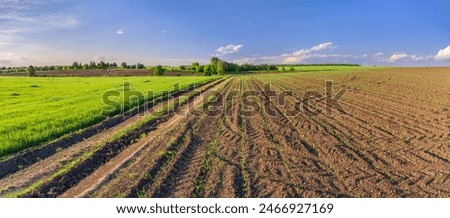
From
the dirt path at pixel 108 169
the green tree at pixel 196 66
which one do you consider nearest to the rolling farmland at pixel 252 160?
the dirt path at pixel 108 169

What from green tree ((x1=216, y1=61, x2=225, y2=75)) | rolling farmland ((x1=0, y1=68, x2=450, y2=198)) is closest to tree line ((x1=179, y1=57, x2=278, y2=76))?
green tree ((x1=216, y1=61, x2=225, y2=75))

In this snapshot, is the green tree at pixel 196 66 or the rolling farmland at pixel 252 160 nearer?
the rolling farmland at pixel 252 160

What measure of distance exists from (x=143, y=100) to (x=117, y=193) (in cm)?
1924

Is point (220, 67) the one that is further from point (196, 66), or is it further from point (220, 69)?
point (196, 66)

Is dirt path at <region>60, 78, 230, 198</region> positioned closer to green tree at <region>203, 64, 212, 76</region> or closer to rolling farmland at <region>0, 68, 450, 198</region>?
rolling farmland at <region>0, 68, 450, 198</region>

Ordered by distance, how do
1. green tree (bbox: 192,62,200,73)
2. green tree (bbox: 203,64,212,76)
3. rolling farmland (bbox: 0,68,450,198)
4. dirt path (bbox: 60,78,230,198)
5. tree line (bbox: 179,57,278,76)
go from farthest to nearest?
green tree (bbox: 192,62,200,73) < tree line (bbox: 179,57,278,76) < green tree (bbox: 203,64,212,76) < dirt path (bbox: 60,78,230,198) < rolling farmland (bbox: 0,68,450,198)

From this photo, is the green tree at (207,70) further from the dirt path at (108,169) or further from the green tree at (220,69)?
the dirt path at (108,169)

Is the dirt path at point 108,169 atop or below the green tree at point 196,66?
below

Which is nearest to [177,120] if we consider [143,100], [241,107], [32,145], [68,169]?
[241,107]

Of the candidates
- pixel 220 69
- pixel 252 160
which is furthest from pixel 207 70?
pixel 252 160

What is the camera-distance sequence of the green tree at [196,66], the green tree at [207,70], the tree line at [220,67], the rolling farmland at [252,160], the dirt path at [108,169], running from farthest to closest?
the green tree at [196,66] → the tree line at [220,67] → the green tree at [207,70] → the dirt path at [108,169] → the rolling farmland at [252,160]

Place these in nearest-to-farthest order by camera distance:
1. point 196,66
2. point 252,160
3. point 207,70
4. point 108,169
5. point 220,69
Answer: point 108,169, point 252,160, point 207,70, point 220,69, point 196,66

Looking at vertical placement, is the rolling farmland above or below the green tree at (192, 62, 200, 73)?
below

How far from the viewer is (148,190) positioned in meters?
7.40
